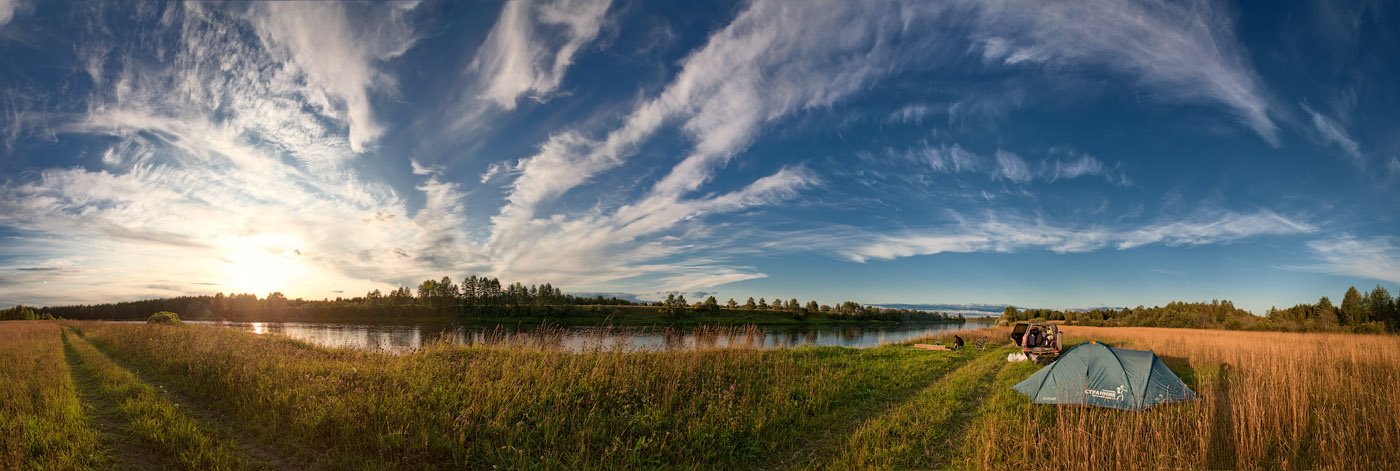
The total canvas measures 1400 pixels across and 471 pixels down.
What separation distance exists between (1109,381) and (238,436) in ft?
55.5

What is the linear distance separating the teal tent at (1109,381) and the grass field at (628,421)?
0.51 metres

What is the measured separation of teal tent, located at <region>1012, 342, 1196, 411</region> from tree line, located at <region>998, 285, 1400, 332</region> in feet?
131

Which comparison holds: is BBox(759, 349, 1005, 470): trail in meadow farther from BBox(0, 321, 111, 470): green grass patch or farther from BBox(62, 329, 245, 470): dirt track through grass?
BBox(0, 321, 111, 470): green grass patch

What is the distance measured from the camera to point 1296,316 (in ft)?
145

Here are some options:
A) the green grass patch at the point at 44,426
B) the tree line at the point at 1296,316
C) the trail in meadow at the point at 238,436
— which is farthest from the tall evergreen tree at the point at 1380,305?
the green grass patch at the point at 44,426

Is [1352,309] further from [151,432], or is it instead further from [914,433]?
[151,432]

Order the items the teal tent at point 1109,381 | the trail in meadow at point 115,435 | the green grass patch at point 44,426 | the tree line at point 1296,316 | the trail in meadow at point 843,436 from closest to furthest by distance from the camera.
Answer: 1. the green grass patch at point 44,426
2. the trail in meadow at point 115,435
3. the trail in meadow at point 843,436
4. the teal tent at point 1109,381
5. the tree line at point 1296,316

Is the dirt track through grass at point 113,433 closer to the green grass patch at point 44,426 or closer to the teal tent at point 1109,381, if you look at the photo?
the green grass patch at point 44,426

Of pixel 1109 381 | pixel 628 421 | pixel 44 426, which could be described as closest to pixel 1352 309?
pixel 1109 381

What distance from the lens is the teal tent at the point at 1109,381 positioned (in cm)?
1043

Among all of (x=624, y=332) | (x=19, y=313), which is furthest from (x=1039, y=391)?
(x=19, y=313)

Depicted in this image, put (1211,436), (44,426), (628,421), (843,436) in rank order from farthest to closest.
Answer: (843,436), (628,421), (44,426), (1211,436)

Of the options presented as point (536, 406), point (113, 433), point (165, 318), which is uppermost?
point (536, 406)

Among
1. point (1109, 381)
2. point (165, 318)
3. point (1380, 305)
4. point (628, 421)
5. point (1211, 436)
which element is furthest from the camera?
point (165, 318)
